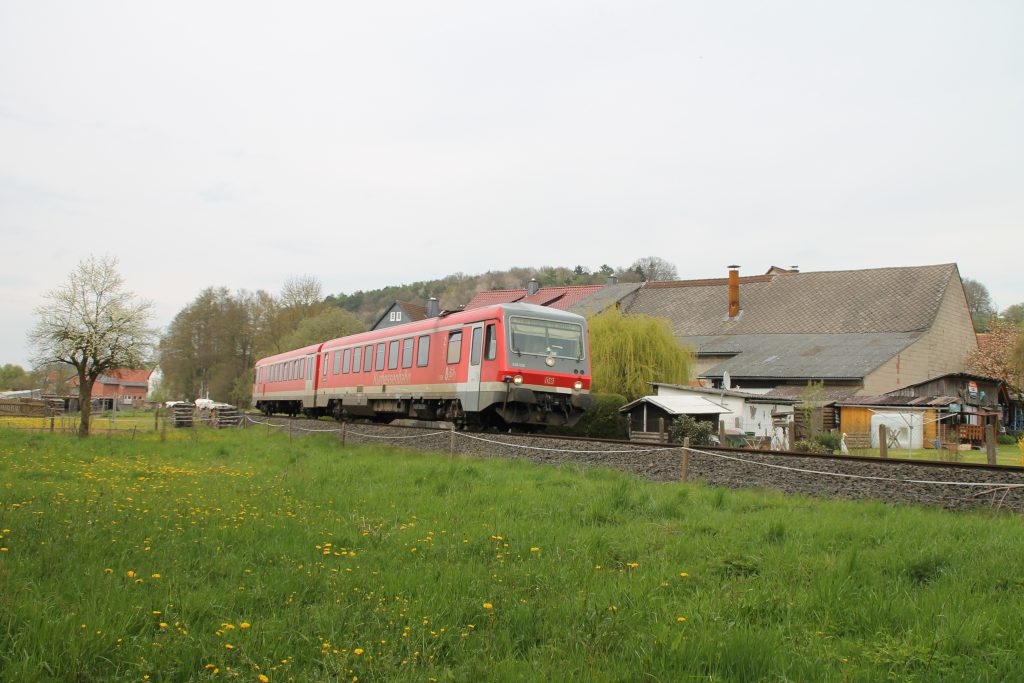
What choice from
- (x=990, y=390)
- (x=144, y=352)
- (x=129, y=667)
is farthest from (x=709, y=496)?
(x=990, y=390)

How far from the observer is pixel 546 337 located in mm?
19484

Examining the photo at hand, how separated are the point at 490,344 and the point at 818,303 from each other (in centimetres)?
3693

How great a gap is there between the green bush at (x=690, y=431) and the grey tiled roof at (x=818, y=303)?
26.8m

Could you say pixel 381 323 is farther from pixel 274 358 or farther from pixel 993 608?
pixel 993 608

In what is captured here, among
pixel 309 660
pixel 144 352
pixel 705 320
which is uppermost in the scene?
pixel 705 320

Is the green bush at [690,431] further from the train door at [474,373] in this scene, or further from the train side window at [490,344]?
the train side window at [490,344]

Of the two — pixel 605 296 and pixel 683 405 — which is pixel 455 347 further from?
pixel 605 296

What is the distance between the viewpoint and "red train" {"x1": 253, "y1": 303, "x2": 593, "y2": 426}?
18.6m

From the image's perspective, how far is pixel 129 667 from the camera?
427 cm

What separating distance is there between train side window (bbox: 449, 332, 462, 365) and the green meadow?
10.1m

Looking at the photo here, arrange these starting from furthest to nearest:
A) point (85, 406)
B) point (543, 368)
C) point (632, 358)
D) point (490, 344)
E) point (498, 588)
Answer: point (632, 358), point (85, 406), point (543, 368), point (490, 344), point (498, 588)

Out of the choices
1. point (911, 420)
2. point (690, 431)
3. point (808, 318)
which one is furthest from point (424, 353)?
point (808, 318)

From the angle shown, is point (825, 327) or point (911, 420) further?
point (825, 327)

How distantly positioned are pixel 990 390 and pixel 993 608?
4390 centimetres
